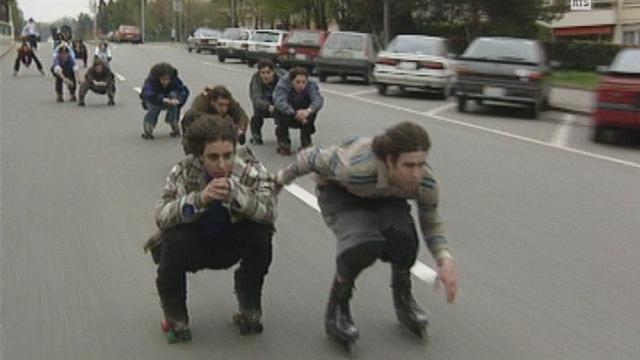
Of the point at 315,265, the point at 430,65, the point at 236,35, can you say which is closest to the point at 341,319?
the point at 315,265

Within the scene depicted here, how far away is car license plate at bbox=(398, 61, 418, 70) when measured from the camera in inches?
872

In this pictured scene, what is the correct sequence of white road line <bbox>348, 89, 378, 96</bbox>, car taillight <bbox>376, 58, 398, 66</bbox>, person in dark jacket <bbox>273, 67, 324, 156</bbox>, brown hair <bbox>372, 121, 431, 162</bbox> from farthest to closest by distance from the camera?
white road line <bbox>348, 89, 378, 96</bbox>, car taillight <bbox>376, 58, 398, 66</bbox>, person in dark jacket <bbox>273, 67, 324, 156</bbox>, brown hair <bbox>372, 121, 431, 162</bbox>

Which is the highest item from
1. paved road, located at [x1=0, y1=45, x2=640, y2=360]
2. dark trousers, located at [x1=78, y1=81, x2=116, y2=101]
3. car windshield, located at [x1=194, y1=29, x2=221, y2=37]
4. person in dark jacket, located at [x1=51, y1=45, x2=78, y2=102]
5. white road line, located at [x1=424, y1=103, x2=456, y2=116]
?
car windshield, located at [x1=194, y1=29, x2=221, y2=37]

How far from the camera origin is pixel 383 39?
41250 mm

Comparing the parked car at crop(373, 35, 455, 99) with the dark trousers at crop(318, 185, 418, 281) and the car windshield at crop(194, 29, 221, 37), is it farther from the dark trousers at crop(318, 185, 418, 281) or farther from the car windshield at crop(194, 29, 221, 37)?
the car windshield at crop(194, 29, 221, 37)

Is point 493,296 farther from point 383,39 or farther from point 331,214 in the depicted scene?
point 383,39

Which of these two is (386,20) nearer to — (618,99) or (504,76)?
(504,76)

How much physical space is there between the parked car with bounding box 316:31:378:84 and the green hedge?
12037mm

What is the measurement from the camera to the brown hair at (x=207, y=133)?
14.4 ft

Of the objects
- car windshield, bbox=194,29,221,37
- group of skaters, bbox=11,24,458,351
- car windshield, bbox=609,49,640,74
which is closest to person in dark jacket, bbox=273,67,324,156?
car windshield, bbox=609,49,640,74

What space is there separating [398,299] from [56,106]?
47.6ft

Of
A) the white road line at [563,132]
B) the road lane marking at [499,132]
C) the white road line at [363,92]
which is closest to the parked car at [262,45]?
the white road line at [363,92]

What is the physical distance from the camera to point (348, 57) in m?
26.4

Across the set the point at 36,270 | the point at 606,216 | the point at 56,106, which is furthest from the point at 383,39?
the point at 36,270
